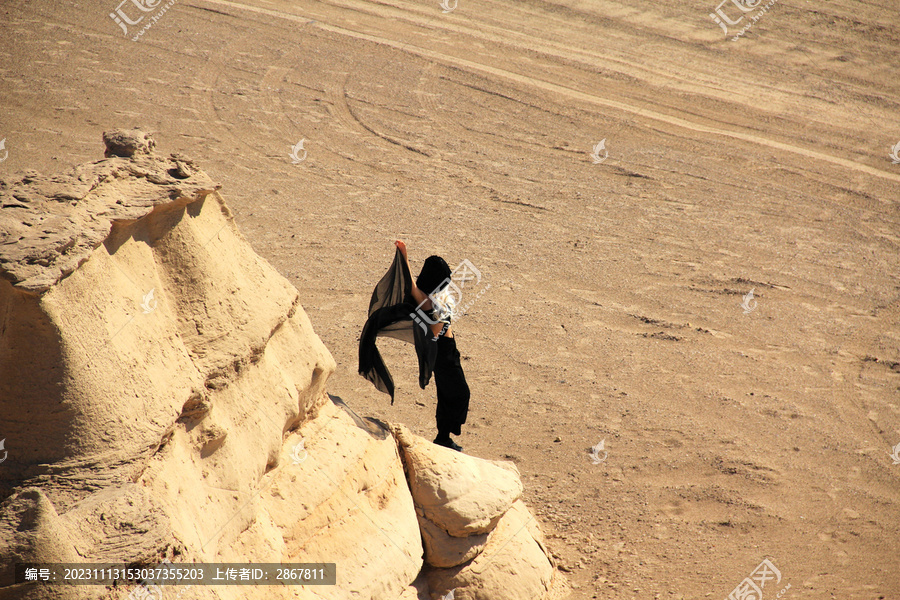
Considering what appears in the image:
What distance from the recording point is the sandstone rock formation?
9.38ft

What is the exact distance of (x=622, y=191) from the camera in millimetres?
11211

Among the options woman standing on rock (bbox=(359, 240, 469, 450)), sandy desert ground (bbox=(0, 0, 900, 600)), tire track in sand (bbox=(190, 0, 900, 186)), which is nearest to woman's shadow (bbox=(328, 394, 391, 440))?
woman standing on rock (bbox=(359, 240, 469, 450))

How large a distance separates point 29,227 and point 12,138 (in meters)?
8.94

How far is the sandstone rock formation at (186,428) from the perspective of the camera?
286 cm

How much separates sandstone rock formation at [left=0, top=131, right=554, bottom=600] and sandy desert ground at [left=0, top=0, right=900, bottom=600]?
1781mm

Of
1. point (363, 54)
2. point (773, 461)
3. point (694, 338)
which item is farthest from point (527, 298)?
point (363, 54)

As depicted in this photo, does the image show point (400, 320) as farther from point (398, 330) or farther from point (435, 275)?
point (435, 275)

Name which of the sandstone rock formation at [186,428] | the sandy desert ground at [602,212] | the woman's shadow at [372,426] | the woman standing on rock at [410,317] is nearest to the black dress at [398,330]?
the woman standing on rock at [410,317]

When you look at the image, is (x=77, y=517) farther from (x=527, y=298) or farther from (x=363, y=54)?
(x=363, y=54)

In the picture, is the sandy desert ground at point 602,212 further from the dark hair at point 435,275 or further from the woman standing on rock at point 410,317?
the dark hair at point 435,275

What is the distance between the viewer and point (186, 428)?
3479 millimetres

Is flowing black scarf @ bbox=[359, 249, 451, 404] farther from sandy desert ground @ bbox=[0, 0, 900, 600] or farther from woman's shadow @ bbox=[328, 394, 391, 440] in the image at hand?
sandy desert ground @ bbox=[0, 0, 900, 600]

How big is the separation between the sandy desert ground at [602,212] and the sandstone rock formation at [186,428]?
178 cm

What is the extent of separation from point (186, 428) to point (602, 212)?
8.38 meters
